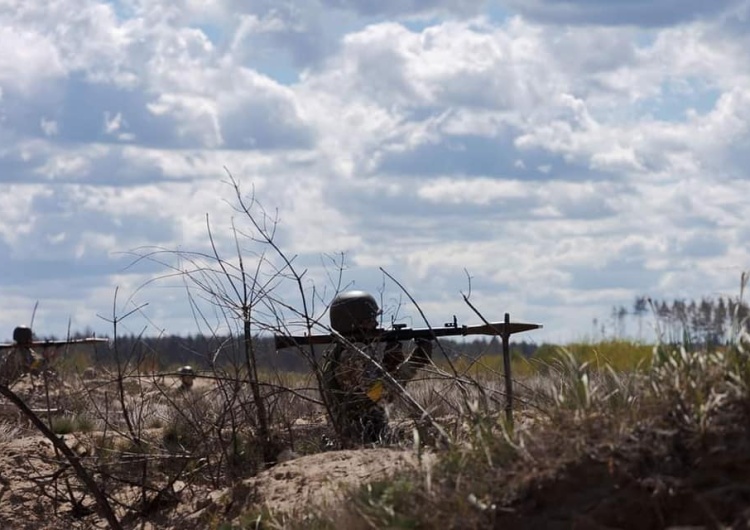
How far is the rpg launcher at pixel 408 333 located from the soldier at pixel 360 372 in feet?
0.24

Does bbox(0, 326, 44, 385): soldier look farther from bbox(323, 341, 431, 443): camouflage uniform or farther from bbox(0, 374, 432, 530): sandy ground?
bbox(323, 341, 431, 443): camouflage uniform

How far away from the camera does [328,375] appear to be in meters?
11.0

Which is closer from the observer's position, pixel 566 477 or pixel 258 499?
pixel 566 477

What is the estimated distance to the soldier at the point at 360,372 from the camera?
1043 centimetres

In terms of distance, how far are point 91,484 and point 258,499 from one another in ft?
6.57

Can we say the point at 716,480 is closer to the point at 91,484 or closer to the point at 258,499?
the point at 258,499

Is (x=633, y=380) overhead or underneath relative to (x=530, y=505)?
overhead

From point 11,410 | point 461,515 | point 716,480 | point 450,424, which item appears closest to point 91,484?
point 450,424

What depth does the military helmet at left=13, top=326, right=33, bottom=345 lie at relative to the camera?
2145 centimetres

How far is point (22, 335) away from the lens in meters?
21.7

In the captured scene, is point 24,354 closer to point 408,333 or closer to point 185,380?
point 185,380

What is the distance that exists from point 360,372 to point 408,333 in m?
1.02

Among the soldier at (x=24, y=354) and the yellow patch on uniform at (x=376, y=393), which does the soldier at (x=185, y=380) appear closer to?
the yellow patch on uniform at (x=376, y=393)

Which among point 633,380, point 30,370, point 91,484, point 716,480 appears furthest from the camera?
point 30,370
